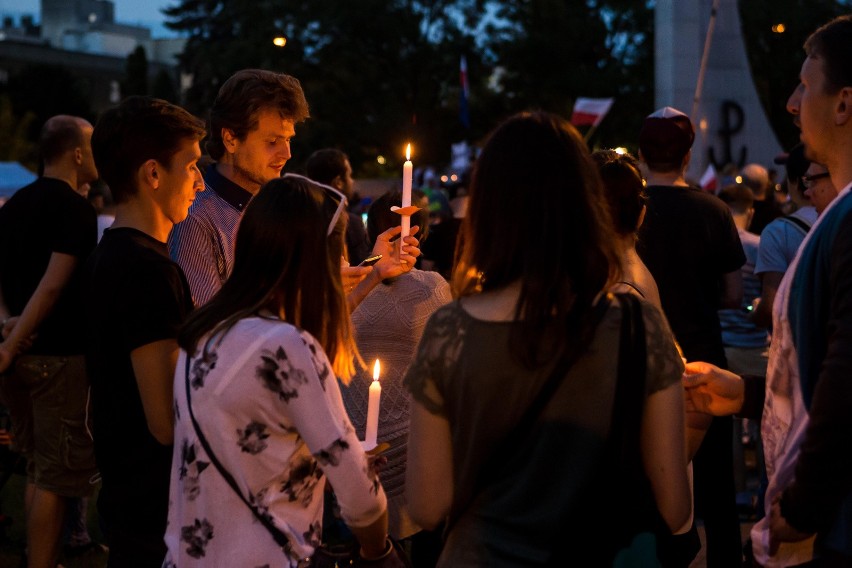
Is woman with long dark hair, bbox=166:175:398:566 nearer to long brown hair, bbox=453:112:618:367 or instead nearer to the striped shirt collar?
long brown hair, bbox=453:112:618:367

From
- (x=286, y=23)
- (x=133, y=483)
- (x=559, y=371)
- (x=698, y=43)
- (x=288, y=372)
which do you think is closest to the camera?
(x=559, y=371)

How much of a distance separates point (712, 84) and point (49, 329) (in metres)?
22.5

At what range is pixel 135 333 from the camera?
3137mm

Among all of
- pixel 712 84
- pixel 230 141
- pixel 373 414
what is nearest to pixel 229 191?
pixel 230 141

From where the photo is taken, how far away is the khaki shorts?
16.8ft

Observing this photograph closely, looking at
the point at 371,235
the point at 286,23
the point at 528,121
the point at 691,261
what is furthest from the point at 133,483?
the point at 286,23

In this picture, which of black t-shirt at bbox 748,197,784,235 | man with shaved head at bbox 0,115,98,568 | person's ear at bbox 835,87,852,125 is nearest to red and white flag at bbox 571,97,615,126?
black t-shirt at bbox 748,197,784,235

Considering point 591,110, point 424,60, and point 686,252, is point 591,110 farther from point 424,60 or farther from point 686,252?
point 424,60

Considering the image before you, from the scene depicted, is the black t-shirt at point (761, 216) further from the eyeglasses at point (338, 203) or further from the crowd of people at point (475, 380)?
the eyeglasses at point (338, 203)

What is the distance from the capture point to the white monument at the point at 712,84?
77.6 ft

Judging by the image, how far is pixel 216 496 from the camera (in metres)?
2.71

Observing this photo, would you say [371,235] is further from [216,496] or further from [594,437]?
[594,437]

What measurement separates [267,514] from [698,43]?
22.9 metres

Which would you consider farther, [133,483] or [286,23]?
[286,23]
